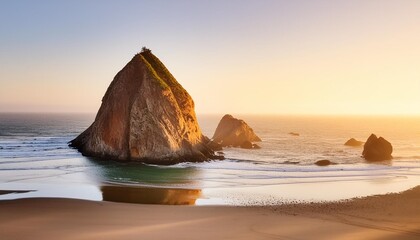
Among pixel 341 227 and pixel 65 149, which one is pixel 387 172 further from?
pixel 65 149

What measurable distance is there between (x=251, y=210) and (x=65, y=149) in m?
51.6

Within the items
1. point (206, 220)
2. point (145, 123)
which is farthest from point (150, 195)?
point (145, 123)

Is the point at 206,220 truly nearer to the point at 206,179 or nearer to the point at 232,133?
the point at 206,179

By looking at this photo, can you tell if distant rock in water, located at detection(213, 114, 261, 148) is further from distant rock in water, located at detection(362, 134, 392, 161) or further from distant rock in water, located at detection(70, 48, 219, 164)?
distant rock in water, located at detection(362, 134, 392, 161)

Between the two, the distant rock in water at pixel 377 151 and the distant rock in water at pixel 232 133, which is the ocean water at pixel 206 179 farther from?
the distant rock in water at pixel 232 133

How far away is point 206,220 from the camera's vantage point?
72.4 feet

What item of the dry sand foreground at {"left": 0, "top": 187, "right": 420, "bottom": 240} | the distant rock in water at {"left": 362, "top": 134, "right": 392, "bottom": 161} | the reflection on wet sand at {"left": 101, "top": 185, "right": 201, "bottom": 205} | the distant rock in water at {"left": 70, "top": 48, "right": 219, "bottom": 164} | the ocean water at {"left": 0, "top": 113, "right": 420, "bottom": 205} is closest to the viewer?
the dry sand foreground at {"left": 0, "top": 187, "right": 420, "bottom": 240}

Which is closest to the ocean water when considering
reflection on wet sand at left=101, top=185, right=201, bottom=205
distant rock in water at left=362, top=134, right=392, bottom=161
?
reflection on wet sand at left=101, top=185, right=201, bottom=205

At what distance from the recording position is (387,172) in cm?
4569

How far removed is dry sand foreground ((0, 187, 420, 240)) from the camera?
19.0 meters

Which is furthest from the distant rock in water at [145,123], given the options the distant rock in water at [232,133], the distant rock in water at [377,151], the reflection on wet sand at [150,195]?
the distant rock in water at [377,151]

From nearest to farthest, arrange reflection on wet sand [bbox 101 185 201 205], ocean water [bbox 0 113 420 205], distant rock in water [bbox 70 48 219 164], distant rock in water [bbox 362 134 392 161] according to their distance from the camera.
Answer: reflection on wet sand [bbox 101 185 201 205] < ocean water [bbox 0 113 420 205] < distant rock in water [bbox 70 48 219 164] < distant rock in water [bbox 362 134 392 161]

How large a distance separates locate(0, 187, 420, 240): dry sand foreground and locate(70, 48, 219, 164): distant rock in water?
2446 centimetres

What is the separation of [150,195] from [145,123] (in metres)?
22.8
